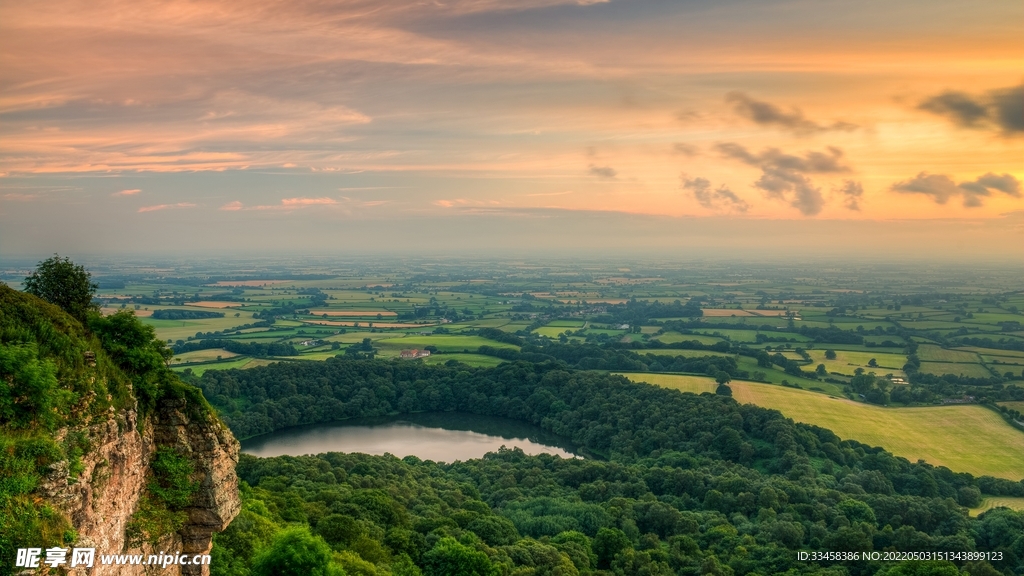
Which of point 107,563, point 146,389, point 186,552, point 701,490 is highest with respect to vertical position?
point 146,389

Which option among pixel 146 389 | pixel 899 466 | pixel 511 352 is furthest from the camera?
pixel 511 352

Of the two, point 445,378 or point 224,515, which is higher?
point 224,515

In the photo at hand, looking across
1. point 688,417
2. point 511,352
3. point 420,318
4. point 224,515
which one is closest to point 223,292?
point 420,318

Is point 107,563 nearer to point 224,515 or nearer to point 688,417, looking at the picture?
point 224,515

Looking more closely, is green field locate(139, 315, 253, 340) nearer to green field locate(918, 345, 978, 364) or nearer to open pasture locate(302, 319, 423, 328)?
open pasture locate(302, 319, 423, 328)

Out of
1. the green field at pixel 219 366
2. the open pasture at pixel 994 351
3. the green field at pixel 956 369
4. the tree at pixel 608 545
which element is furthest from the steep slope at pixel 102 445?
the open pasture at pixel 994 351

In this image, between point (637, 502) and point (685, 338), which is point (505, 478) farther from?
point (685, 338)

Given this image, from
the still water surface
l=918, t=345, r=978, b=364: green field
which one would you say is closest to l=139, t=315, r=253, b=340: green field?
the still water surface
